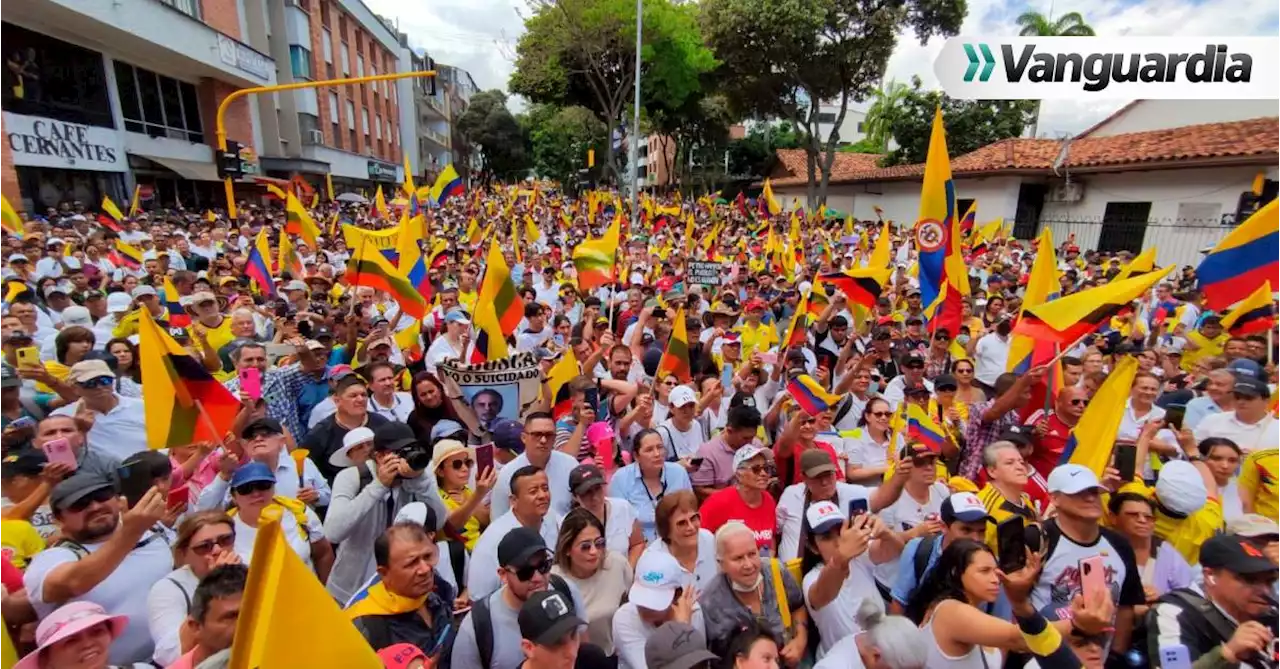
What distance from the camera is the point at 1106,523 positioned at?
3.14 meters

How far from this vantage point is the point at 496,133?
60906 mm

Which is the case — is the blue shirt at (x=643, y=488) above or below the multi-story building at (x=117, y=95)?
below

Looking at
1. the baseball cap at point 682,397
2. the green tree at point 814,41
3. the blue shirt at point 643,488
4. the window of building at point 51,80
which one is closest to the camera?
the blue shirt at point 643,488

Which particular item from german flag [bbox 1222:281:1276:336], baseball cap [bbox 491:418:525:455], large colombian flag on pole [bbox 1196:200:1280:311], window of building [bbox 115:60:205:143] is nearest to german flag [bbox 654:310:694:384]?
baseball cap [bbox 491:418:525:455]

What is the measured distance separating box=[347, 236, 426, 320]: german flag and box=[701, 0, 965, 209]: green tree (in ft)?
71.2

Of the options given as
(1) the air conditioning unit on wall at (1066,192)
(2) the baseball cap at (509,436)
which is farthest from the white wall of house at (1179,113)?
(2) the baseball cap at (509,436)

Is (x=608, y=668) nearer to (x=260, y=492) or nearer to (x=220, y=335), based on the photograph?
(x=260, y=492)

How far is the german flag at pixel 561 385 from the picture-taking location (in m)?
4.71

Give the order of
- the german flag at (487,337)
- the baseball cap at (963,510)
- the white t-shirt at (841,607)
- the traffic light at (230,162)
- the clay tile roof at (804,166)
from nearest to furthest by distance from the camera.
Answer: the baseball cap at (963,510) < the white t-shirt at (841,607) < the german flag at (487,337) < the traffic light at (230,162) < the clay tile roof at (804,166)

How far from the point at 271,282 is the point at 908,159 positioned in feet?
97.9

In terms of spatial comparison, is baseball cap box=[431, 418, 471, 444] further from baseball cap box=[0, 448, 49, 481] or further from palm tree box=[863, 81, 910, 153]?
palm tree box=[863, 81, 910, 153]

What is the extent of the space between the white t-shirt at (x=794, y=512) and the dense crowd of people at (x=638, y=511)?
0.05 ft

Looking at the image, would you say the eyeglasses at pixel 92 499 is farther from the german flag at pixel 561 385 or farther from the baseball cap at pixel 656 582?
the german flag at pixel 561 385

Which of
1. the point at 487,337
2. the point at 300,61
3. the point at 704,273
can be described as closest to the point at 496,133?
the point at 300,61
